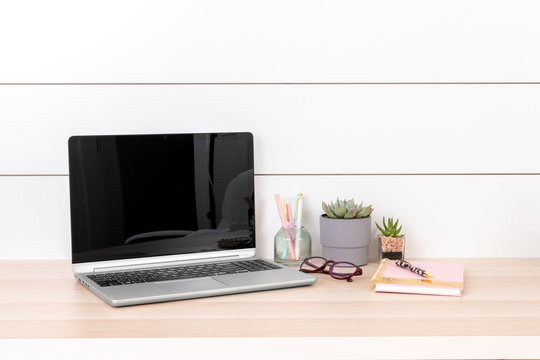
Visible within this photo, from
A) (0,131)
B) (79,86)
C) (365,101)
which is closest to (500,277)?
(365,101)

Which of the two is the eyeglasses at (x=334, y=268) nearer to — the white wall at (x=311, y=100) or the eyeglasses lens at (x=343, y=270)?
the eyeglasses lens at (x=343, y=270)

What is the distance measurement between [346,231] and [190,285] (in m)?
0.36

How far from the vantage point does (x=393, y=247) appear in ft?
4.26

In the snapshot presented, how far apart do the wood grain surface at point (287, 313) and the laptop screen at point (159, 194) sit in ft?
0.40

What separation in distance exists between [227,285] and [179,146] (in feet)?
1.10

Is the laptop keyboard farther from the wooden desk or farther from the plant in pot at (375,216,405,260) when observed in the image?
the plant in pot at (375,216,405,260)

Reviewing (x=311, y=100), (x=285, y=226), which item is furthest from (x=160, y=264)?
(x=311, y=100)

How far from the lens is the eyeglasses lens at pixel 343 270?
1182mm

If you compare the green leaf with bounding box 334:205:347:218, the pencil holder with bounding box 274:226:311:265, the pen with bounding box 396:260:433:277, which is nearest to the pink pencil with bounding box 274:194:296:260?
the pencil holder with bounding box 274:226:311:265

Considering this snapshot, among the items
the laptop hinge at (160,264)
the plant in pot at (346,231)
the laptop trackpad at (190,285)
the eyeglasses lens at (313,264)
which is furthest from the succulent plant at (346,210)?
the laptop trackpad at (190,285)

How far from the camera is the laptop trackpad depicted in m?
1.06

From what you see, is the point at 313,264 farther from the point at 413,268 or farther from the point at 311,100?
the point at 311,100

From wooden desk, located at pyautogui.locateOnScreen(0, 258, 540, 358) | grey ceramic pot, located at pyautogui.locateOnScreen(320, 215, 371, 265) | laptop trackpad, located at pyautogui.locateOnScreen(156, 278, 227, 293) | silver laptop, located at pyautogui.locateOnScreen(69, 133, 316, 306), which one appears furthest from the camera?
grey ceramic pot, located at pyautogui.locateOnScreen(320, 215, 371, 265)

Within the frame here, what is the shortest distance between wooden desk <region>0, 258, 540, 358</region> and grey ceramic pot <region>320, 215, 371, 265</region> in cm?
11
